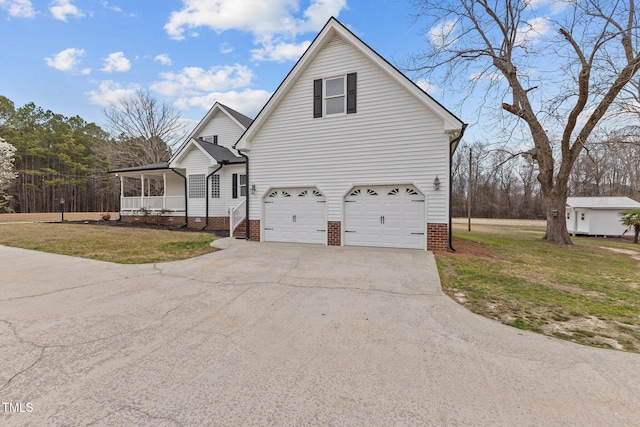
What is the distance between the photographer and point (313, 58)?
35.6 ft

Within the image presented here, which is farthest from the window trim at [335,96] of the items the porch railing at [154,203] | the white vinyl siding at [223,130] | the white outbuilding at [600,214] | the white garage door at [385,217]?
the white outbuilding at [600,214]

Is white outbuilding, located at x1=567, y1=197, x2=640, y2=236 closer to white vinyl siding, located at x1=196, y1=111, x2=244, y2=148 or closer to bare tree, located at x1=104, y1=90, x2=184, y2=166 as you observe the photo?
white vinyl siding, located at x1=196, y1=111, x2=244, y2=148

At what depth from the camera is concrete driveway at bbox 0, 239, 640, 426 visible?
209cm

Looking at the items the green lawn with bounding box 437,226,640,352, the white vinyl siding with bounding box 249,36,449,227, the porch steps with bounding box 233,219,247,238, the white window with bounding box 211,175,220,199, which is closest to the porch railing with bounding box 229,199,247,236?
the porch steps with bounding box 233,219,247,238

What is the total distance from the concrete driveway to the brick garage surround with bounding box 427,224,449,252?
4.58 metres

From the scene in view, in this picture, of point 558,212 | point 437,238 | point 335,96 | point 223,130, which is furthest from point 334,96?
→ point 558,212

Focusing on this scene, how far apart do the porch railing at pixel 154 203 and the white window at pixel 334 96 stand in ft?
38.0

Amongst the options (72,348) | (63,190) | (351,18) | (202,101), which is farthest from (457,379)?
(63,190)

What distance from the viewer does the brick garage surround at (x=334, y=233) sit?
34.3ft

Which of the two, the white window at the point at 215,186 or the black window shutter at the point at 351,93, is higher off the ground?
the black window shutter at the point at 351,93

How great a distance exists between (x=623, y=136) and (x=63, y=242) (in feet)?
77.2

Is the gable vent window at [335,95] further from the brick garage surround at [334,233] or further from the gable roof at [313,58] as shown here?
the brick garage surround at [334,233]

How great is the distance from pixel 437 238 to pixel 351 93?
599 cm

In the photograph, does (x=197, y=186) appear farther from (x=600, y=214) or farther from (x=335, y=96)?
(x=600, y=214)
